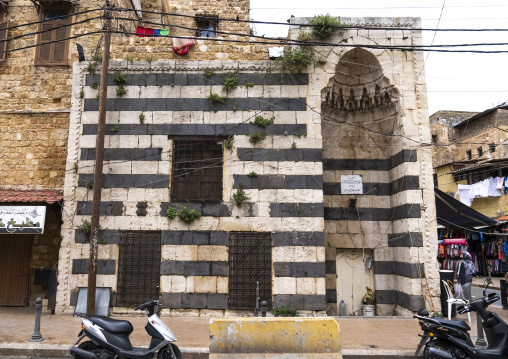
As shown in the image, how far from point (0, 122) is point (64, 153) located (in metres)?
2.45

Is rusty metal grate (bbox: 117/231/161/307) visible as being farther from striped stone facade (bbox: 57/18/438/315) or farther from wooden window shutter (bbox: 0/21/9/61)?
wooden window shutter (bbox: 0/21/9/61)

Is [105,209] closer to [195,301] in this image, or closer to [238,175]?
[195,301]

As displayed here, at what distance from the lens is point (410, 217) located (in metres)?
11.1

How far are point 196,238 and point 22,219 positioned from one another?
4882mm

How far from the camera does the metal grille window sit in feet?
36.5

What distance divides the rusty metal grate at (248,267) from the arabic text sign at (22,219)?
5.38 meters

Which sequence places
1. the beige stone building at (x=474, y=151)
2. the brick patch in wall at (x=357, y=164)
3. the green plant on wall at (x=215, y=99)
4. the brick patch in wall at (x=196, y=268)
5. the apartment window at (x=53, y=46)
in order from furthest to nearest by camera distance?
1. the beige stone building at (x=474, y=151)
2. the apartment window at (x=53, y=46)
3. the brick patch in wall at (x=357, y=164)
4. the green plant on wall at (x=215, y=99)
5. the brick patch in wall at (x=196, y=268)

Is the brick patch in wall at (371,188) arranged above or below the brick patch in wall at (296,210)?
above

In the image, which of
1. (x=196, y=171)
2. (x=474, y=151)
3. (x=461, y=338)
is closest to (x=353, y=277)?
(x=461, y=338)

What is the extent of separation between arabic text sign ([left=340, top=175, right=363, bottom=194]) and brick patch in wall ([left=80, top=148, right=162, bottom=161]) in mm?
6066

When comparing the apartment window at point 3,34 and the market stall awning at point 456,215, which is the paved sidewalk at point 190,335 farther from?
the apartment window at point 3,34

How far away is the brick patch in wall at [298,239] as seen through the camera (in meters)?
10.7

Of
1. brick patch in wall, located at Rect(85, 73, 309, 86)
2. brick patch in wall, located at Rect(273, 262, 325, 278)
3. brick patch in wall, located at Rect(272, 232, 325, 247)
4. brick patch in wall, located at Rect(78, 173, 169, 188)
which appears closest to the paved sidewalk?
brick patch in wall, located at Rect(273, 262, 325, 278)

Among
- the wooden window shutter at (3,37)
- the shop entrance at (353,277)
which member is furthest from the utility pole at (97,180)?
the shop entrance at (353,277)
